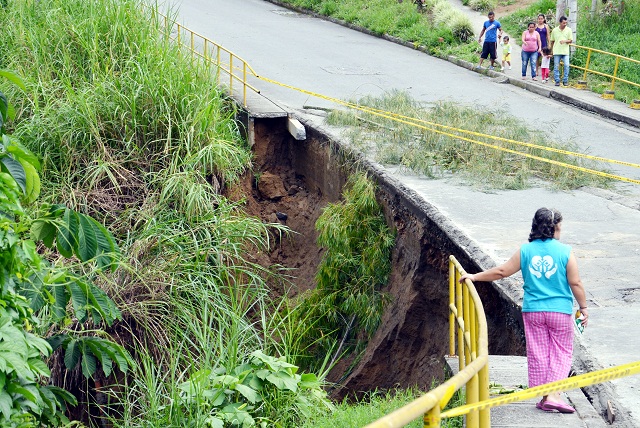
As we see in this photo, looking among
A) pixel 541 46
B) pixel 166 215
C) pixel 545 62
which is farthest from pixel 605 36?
pixel 166 215

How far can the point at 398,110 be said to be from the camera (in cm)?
1215

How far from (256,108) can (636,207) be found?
5.85 m

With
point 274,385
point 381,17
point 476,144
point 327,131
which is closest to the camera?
point 274,385

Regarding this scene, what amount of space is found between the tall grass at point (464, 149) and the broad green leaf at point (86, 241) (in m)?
5.11

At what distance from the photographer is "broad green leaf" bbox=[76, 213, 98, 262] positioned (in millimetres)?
5633

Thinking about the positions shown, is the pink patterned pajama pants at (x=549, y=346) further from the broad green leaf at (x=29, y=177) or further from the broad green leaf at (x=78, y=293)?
the broad green leaf at (x=29, y=177)

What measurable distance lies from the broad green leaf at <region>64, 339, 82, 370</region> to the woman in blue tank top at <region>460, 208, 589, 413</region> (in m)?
3.20

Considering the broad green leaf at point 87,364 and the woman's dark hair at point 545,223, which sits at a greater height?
the woman's dark hair at point 545,223

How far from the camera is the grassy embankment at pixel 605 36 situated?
55.5 ft

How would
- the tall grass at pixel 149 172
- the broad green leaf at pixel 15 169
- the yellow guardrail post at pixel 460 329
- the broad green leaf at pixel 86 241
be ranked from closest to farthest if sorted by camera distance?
the broad green leaf at pixel 15 169, the yellow guardrail post at pixel 460 329, the broad green leaf at pixel 86 241, the tall grass at pixel 149 172

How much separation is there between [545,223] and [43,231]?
132 inches

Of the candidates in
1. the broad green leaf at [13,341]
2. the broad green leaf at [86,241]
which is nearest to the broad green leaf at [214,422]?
the broad green leaf at [86,241]

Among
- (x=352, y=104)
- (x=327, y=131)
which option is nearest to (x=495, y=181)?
(x=327, y=131)

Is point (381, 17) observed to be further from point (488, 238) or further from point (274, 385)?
point (274, 385)
